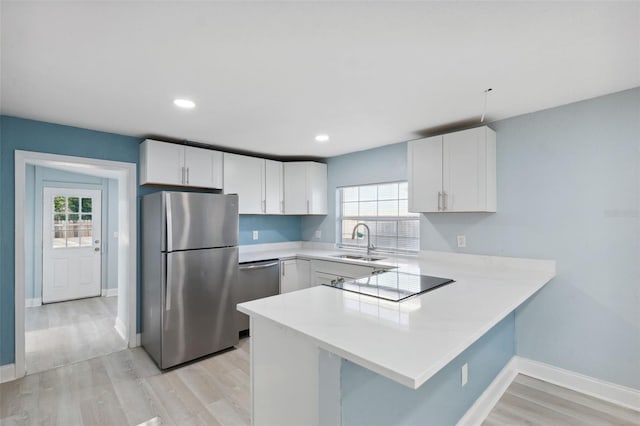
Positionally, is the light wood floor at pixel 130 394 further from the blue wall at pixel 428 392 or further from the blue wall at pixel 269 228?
the blue wall at pixel 269 228

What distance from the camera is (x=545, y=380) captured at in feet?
8.13

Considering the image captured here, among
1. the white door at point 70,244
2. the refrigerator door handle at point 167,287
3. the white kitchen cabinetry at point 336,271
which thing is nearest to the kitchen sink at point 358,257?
the white kitchen cabinetry at point 336,271

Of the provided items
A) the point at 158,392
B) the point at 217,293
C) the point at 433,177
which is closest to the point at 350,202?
the point at 433,177

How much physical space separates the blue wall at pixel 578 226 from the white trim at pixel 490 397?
0.73ft

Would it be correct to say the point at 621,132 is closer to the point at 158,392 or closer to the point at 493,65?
the point at 493,65

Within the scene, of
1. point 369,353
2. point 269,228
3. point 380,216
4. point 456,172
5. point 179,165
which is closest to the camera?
point 369,353

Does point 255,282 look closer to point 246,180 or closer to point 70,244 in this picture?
point 246,180

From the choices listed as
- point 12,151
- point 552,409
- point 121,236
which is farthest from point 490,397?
point 12,151

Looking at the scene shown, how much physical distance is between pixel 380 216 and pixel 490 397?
7.09ft

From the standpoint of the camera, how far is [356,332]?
4.00 feet

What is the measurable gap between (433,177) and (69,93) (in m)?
2.97

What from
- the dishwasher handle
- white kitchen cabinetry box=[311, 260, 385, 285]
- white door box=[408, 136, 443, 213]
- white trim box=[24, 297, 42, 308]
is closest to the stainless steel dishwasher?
the dishwasher handle

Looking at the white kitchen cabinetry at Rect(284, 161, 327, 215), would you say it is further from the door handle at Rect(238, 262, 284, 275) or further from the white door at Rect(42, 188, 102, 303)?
the white door at Rect(42, 188, 102, 303)

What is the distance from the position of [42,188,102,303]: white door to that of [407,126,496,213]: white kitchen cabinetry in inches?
211
